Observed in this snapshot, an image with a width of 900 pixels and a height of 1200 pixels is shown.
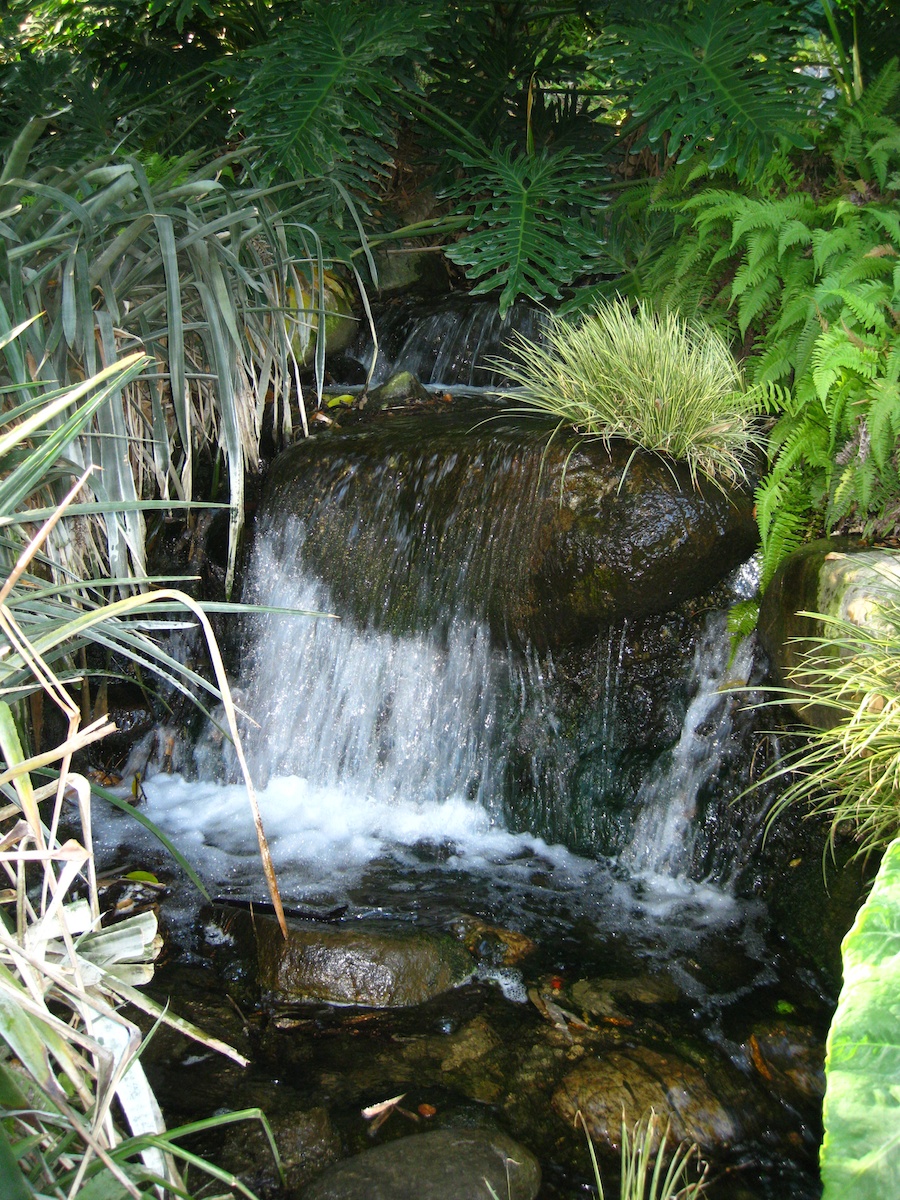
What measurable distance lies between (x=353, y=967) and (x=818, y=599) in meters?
2.05

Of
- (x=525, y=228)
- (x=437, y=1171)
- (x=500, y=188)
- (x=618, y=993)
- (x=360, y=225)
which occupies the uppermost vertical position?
(x=500, y=188)

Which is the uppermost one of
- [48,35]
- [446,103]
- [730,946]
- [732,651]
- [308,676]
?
[48,35]

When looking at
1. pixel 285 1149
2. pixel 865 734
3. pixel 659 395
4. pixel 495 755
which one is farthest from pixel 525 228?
pixel 285 1149

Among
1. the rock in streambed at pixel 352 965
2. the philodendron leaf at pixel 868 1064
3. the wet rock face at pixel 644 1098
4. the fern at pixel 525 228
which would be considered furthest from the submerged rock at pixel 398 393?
the philodendron leaf at pixel 868 1064

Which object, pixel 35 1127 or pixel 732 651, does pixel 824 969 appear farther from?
pixel 35 1127

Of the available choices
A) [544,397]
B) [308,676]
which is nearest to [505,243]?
[544,397]

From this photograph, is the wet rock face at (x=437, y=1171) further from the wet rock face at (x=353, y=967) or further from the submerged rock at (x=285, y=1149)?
the wet rock face at (x=353, y=967)

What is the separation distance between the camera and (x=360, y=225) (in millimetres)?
3541

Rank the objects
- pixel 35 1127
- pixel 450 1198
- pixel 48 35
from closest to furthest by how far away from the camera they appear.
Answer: pixel 35 1127, pixel 450 1198, pixel 48 35

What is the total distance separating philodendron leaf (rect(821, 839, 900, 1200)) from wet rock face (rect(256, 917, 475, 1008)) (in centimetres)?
192

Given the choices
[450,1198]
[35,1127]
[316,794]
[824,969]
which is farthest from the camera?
[316,794]

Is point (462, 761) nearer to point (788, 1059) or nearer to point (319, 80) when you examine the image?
point (788, 1059)

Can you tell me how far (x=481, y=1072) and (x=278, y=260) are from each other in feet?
9.42

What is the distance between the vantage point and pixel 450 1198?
1.92 meters
